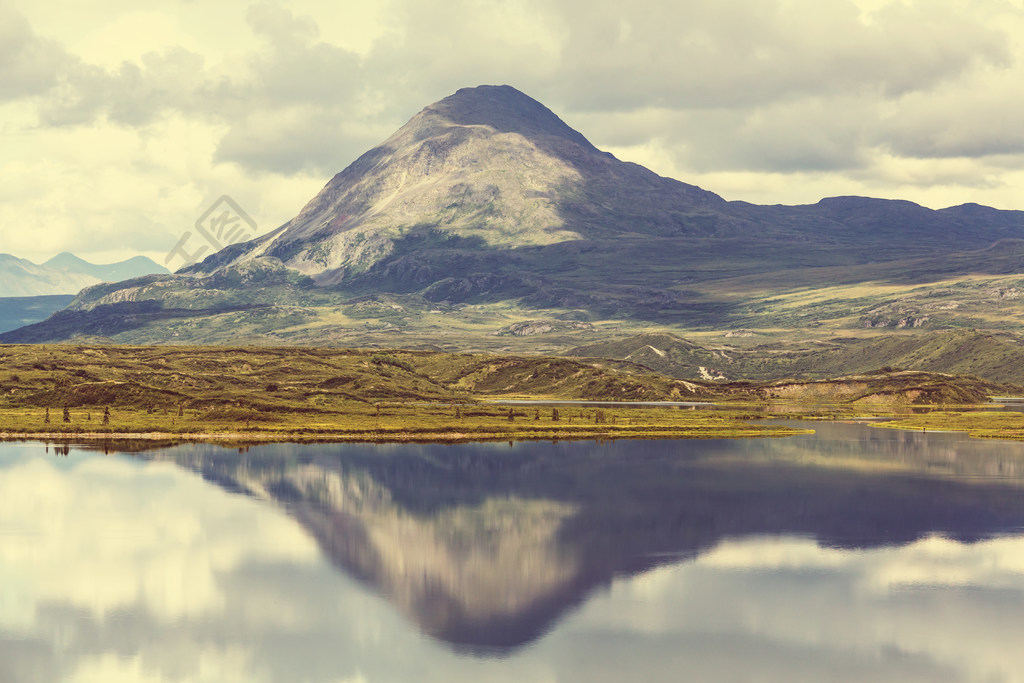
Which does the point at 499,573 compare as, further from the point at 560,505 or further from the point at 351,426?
the point at 351,426

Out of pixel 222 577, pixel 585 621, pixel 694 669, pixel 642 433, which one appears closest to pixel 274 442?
pixel 642 433

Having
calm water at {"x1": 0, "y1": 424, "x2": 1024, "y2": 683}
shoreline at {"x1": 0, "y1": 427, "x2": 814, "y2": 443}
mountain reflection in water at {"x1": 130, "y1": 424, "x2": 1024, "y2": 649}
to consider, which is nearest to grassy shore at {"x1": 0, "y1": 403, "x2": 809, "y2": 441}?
shoreline at {"x1": 0, "y1": 427, "x2": 814, "y2": 443}

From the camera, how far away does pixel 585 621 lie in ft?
190

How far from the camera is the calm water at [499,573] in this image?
2023 inches

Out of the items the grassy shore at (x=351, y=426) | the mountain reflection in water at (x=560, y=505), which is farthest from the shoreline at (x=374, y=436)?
the mountain reflection in water at (x=560, y=505)

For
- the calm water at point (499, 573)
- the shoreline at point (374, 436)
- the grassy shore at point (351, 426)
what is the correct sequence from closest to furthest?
the calm water at point (499, 573), the shoreline at point (374, 436), the grassy shore at point (351, 426)

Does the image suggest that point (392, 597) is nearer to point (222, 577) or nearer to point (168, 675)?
point (222, 577)

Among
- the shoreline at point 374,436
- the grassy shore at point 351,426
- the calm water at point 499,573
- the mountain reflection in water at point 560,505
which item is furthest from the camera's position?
the grassy shore at point 351,426

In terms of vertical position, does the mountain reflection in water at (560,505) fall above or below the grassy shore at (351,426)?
below

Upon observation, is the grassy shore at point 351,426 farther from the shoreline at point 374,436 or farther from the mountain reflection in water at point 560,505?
the mountain reflection in water at point 560,505

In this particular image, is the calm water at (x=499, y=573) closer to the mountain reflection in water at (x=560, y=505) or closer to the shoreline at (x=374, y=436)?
the mountain reflection in water at (x=560, y=505)

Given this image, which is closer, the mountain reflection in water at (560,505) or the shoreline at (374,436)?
the mountain reflection in water at (560,505)

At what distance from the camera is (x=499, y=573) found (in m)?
68.7

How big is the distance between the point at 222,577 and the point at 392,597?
1155 cm
